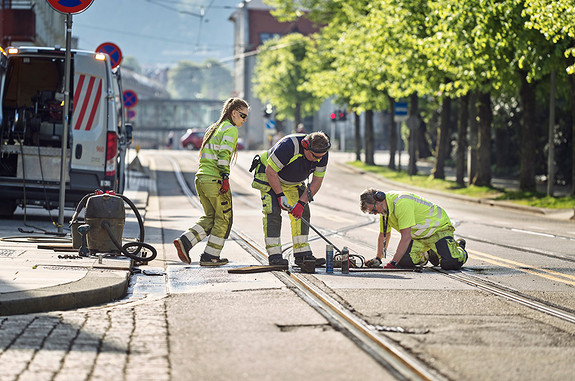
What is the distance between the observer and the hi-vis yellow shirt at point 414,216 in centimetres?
1056

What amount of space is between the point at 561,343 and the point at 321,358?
5.64 ft

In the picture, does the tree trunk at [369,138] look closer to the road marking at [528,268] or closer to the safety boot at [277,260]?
the road marking at [528,268]

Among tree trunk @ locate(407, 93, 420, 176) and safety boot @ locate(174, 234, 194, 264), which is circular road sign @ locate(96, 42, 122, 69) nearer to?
safety boot @ locate(174, 234, 194, 264)

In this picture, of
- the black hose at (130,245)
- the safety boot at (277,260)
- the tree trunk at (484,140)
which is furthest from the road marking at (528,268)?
the tree trunk at (484,140)

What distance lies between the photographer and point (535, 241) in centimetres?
1544

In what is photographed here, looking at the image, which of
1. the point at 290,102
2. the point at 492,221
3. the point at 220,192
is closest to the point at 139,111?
the point at 290,102

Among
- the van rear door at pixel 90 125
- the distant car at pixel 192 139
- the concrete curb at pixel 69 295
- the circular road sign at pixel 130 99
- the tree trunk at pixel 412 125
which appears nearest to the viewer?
the concrete curb at pixel 69 295

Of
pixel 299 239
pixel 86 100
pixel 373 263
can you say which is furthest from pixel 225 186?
pixel 86 100

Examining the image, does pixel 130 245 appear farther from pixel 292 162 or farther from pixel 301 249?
pixel 292 162

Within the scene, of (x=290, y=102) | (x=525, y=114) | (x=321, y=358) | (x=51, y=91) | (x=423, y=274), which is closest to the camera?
(x=321, y=358)

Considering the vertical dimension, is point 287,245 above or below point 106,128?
below

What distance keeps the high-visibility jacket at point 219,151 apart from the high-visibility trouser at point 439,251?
7.07 feet

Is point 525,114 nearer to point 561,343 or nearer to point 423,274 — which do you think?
point 423,274

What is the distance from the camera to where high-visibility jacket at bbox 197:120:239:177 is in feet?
36.0
